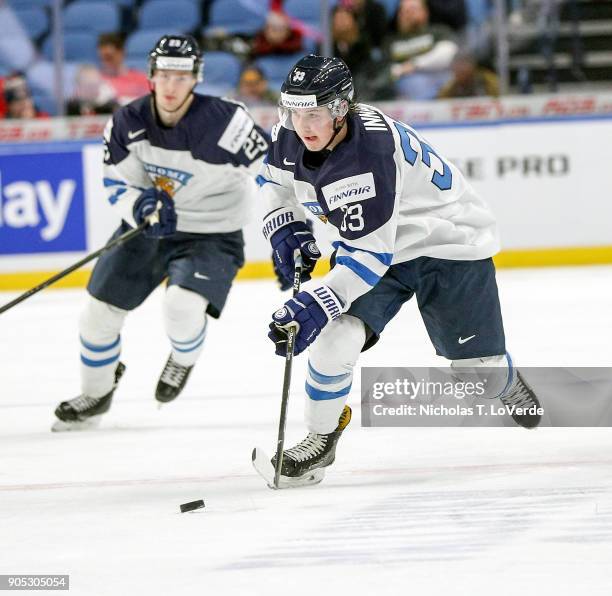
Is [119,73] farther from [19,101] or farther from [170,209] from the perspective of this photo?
[170,209]

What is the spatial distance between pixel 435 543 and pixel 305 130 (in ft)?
3.26

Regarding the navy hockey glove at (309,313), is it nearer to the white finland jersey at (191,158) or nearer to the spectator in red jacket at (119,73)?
the white finland jersey at (191,158)

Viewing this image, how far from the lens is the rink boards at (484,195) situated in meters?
6.86

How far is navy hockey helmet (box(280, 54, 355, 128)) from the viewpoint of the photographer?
9.23 feet

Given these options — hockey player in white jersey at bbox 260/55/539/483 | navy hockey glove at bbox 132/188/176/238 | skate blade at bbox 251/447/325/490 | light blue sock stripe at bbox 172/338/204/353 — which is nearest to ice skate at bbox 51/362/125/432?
light blue sock stripe at bbox 172/338/204/353

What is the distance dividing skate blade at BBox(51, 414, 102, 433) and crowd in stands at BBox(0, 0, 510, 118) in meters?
3.63

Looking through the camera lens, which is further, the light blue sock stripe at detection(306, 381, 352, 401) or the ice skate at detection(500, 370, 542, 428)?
the ice skate at detection(500, 370, 542, 428)

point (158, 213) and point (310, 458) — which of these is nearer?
point (310, 458)

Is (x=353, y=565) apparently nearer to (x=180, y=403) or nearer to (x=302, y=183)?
(x=302, y=183)

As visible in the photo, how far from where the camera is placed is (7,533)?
2.67 metres

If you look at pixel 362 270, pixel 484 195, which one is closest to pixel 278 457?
pixel 362 270

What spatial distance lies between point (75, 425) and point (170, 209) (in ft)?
2.46

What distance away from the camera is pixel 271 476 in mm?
2984

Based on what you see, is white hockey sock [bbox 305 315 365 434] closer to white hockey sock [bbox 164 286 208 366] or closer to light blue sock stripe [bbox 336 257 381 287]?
light blue sock stripe [bbox 336 257 381 287]
